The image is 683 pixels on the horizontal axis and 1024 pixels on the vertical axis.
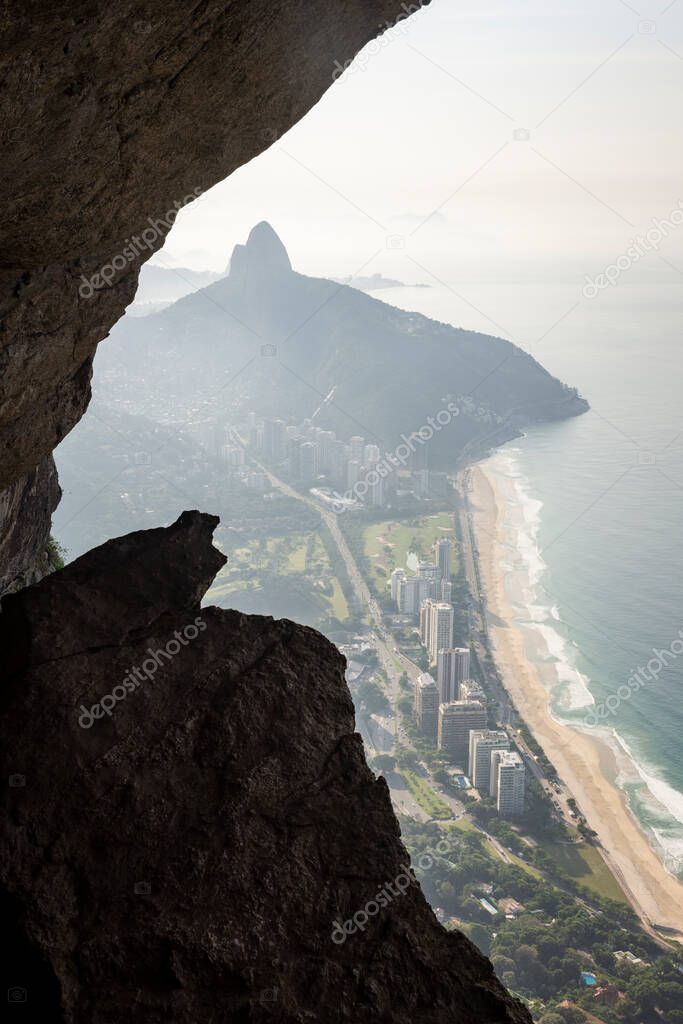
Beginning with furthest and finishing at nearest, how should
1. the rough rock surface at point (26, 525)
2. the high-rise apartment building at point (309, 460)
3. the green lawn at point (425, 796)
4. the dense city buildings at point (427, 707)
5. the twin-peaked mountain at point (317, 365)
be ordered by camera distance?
the twin-peaked mountain at point (317, 365) < the high-rise apartment building at point (309, 460) < the dense city buildings at point (427, 707) < the green lawn at point (425, 796) < the rough rock surface at point (26, 525)

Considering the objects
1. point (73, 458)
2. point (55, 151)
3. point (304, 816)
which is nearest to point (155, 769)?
point (304, 816)

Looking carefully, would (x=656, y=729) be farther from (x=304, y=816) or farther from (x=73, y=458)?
(x=73, y=458)

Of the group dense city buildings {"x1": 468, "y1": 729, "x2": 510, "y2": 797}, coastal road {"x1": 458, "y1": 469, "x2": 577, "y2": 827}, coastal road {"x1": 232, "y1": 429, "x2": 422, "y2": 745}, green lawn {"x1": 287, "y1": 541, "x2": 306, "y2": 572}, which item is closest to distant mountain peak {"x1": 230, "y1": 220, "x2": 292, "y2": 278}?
coastal road {"x1": 232, "y1": 429, "x2": 422, "y2": 745}
